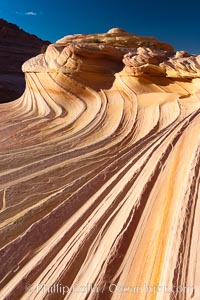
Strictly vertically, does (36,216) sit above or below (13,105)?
below

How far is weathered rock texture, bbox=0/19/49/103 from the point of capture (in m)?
17.7

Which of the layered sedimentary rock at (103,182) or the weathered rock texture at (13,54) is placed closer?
the layered sedimentary rock at (103,182)

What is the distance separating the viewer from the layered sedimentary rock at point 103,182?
1.97m

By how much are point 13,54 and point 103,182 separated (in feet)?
92.3

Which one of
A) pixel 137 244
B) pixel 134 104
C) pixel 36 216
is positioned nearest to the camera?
pixel 137 244

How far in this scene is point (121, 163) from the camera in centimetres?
346

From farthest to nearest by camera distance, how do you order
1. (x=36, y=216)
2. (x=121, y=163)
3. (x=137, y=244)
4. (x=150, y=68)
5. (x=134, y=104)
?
(x=150, y=68) → (x=134, y=104) → (x=121, y=163) → (x=36, y=216) → (x=137, y=244)

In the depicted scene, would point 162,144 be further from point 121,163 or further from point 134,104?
point 134,104

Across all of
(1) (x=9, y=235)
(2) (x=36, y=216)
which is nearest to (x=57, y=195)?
(2) (x=36, y=216)

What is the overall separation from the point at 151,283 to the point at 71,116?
11.5 ft

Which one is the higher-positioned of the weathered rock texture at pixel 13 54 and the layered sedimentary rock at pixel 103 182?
the weathered rock texture at pixel 13 54

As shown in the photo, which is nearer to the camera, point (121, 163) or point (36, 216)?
point (36, 216)

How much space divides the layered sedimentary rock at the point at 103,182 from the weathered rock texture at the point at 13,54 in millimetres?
→ 10921

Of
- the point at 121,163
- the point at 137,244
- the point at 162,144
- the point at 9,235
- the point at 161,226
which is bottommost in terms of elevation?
the point at 9,235
